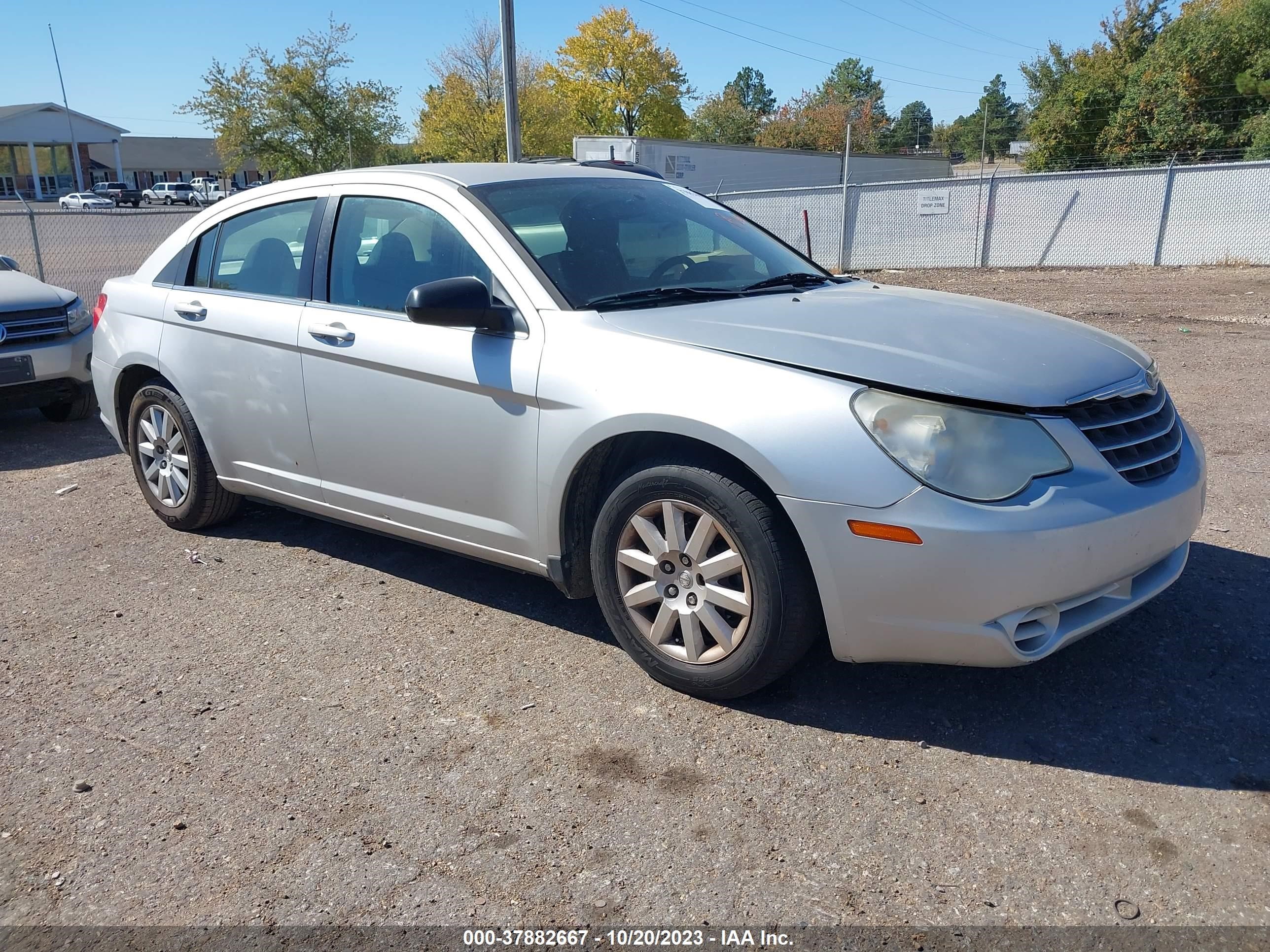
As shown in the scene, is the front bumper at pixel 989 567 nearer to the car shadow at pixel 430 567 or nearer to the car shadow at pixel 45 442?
the car shadow at pixel 430 567

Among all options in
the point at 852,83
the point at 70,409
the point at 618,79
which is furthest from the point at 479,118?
the point at 852,83

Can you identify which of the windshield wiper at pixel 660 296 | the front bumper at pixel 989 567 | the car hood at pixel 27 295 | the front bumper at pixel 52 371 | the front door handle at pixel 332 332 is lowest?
the front bumper at pixel 52 371

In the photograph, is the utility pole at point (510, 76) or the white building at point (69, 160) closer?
the utility pole at point (510, 76)

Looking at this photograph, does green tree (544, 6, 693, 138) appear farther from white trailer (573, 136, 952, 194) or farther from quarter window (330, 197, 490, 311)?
quarter window (330, 197, 490, 311)

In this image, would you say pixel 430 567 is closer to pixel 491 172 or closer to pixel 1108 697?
pixel 491 172

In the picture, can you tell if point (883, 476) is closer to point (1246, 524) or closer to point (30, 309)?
point (1246, 524)

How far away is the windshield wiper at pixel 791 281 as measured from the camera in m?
4.12

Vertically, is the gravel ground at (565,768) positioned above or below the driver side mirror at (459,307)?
below

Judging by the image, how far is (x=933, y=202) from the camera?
67.4 feet

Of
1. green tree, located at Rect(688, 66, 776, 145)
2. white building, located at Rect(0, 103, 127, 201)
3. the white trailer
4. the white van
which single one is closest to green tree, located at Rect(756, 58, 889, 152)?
green tree, located at Rect(688, 66, 776, 145)

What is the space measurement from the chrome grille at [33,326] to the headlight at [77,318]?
0.04 meters

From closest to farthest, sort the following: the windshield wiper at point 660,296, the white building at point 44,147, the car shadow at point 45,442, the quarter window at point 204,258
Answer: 1. the windshield wiper at point 660,296
2. the quarter window at point 204,258
3. the car shadow at point 45,442
4. the white building at point 44,147

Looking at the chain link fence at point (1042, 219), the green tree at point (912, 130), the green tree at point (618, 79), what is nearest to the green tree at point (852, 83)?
the green tree at point (912, 130)

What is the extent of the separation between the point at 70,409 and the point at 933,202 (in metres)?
16.9
